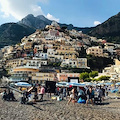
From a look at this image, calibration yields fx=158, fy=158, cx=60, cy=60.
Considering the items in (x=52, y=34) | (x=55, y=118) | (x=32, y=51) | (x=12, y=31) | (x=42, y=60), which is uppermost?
(x=12, y=31)

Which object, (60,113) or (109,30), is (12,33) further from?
(60,113)

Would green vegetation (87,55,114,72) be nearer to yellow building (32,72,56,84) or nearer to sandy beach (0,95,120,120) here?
yellow building (32,72,56,84)

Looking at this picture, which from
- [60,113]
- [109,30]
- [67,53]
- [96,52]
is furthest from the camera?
[109,30]

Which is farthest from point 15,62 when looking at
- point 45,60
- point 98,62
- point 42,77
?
point 98,62

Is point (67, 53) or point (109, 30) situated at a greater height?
point (109, 30)

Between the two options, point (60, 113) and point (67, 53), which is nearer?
point (60, 113)

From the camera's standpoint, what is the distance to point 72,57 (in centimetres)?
7688

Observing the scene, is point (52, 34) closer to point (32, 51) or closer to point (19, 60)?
point (32, 51)

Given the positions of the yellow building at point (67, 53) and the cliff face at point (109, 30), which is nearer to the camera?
the yellow building at point (67, 53)

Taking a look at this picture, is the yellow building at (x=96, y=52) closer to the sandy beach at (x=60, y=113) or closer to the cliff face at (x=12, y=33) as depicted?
the sandy beach at (x=60, y=113)

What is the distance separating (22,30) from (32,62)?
127 metres

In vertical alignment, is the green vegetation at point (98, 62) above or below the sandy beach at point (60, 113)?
above

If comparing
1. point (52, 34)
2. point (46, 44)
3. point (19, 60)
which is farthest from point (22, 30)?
point (19, 60)

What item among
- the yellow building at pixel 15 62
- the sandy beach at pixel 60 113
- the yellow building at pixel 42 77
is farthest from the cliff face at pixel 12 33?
the sandy beach at pixel 60 113
